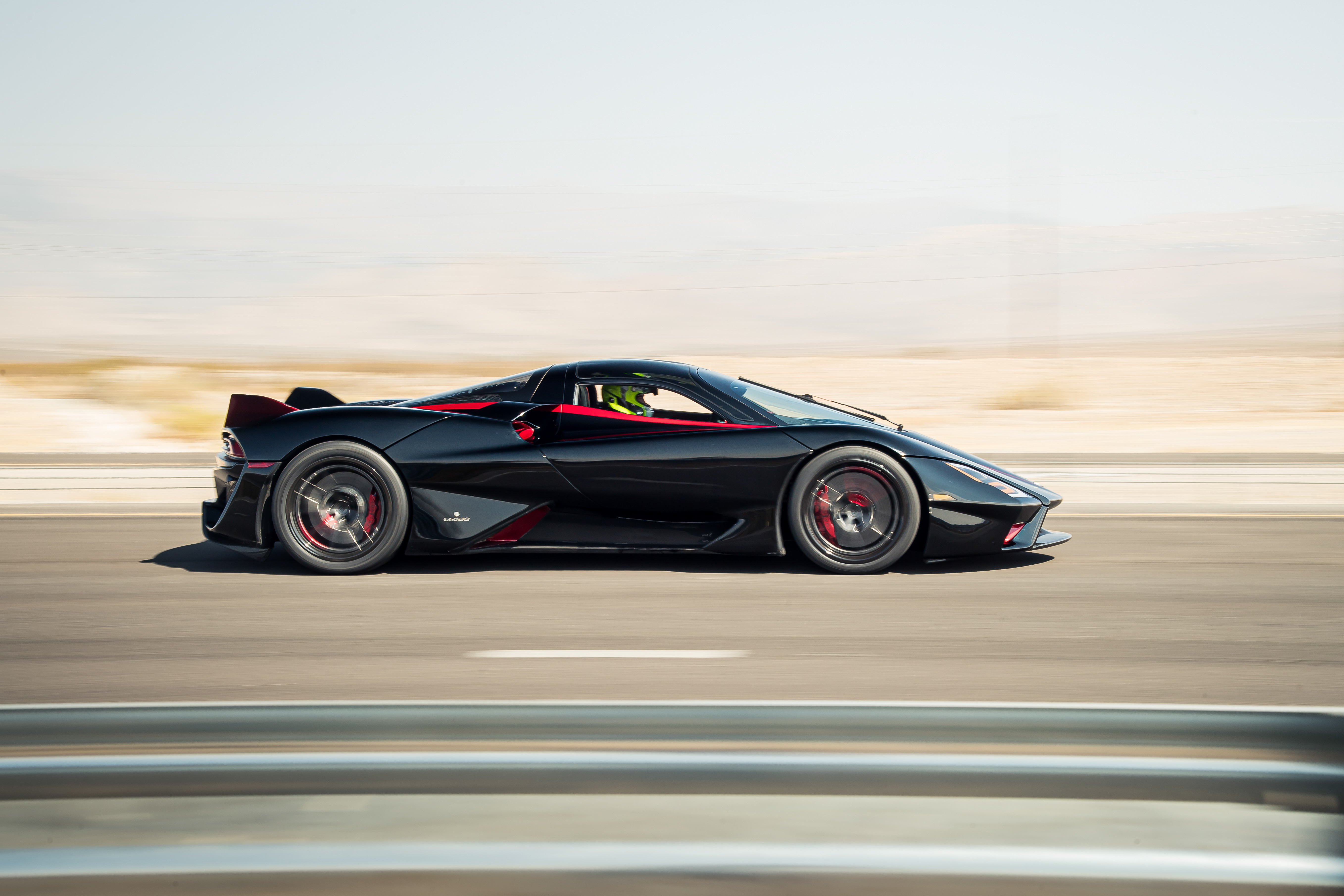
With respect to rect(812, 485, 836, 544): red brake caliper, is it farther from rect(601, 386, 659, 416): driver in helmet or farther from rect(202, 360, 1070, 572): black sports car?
rect(601, 386, 659, 416): driver in helmet

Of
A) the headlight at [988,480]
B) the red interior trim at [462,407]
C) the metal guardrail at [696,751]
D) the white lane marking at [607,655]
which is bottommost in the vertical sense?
the white lane marking at [607,655]

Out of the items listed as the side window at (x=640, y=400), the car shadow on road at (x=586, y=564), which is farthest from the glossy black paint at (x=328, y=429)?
the side window at (x=640, y=400)

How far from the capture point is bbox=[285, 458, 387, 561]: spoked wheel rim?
591cm

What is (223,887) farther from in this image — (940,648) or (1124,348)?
(1124,348)

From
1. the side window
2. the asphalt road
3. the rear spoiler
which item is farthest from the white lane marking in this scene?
the rear spoiler

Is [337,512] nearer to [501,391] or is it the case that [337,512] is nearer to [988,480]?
[501,391]

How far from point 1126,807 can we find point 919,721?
2.10 ft

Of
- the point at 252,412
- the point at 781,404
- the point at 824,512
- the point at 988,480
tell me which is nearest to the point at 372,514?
the point at 252,412

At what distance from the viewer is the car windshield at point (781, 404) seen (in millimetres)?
6016

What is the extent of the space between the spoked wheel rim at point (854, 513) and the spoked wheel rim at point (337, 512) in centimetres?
226

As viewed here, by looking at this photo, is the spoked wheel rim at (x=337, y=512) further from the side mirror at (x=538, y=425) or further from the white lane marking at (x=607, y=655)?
the white lane marking at (x=607, y=655)

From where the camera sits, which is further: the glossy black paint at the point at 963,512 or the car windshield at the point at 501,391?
the car windshield at the point at 501,391

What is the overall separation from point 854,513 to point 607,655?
6.29 feet

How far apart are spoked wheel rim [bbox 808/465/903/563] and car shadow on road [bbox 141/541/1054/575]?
20 cm
